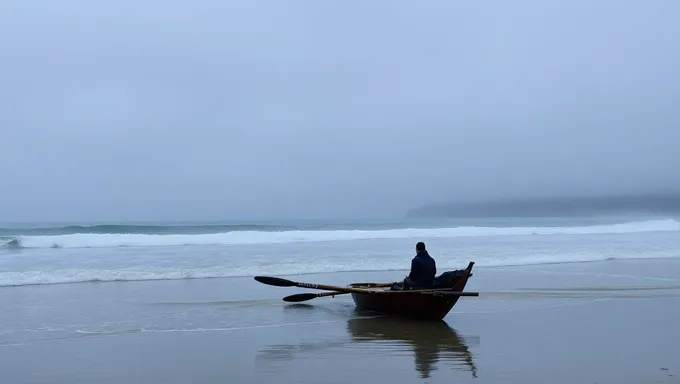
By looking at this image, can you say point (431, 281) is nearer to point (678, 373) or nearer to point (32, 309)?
point (678, 373)

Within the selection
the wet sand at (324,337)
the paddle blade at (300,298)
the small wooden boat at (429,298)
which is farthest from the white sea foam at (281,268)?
the small wooden boat at (429,298)

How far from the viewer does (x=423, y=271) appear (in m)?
11.1

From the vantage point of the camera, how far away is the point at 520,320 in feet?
35.6

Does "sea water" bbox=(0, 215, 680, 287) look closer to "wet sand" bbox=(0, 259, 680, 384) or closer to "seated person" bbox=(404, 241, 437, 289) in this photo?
"wet sand" bbox=(0, 259, 680, 384)

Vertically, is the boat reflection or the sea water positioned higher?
the sea water

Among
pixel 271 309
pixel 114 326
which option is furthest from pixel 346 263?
pixel 114 326

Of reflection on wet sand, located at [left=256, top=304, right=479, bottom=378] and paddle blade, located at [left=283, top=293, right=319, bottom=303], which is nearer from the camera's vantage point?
reflection on wet sand, located at [left=256, top=304, right=479, bottom=378]

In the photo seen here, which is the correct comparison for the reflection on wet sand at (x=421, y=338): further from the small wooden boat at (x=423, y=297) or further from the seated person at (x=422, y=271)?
the seated person at (x=422, y=271)

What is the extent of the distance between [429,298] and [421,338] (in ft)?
4.22

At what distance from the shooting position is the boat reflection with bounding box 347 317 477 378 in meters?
7.79

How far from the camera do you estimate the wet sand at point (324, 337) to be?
7.35 metres

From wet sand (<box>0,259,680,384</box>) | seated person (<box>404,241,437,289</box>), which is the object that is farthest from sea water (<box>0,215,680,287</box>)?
seated person (<box>404,241,437,289</box>)

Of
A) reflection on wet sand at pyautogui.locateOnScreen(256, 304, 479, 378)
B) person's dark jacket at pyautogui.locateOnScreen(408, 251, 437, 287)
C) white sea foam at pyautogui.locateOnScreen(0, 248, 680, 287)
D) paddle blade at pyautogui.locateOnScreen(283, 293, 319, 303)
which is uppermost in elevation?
person's dark jacket at pyautogui.locateOnScreen(408, 251, 437, 287)

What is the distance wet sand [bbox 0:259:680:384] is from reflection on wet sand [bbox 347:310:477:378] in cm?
3
